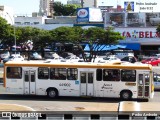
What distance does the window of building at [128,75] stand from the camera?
1977cm

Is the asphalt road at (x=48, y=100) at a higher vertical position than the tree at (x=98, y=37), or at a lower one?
lower

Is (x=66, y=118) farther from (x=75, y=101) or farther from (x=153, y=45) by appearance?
(x=153, y=45)

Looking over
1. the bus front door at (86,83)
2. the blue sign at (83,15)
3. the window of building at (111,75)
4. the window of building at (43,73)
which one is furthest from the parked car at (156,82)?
the blue sign at (83,15)

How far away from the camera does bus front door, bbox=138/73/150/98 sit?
775 inches

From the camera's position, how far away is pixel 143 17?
59094 millimetres

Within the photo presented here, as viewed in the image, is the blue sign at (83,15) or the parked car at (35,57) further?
the blue sign at (83,15)

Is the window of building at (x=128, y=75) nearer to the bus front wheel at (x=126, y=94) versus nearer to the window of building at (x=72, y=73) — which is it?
the bus front wheel at (x=126, y=94)

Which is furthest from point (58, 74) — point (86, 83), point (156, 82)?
point (156, 82)

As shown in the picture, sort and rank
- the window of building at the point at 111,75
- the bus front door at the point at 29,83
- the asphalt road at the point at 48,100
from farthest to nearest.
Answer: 1. the bus front door at the point at 29,83
2. the window of building at the point at 111,75
3. the asphalt road at the point at 48,100

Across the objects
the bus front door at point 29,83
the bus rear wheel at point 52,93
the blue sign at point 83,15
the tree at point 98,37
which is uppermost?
the blue sign at point 83,15

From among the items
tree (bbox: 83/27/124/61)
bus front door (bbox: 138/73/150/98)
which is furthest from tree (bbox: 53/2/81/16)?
bus front door (bbox: 138/73/150/98)

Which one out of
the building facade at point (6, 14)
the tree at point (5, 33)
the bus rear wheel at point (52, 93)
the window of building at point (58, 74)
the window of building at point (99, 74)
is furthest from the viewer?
the building facade at point (6, 14)

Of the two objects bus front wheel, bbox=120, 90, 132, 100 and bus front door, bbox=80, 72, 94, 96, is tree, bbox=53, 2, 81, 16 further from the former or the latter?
bus front wheel, bbox=120, 90, 132, 100

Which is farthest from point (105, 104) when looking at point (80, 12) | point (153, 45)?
point (80, 12)
